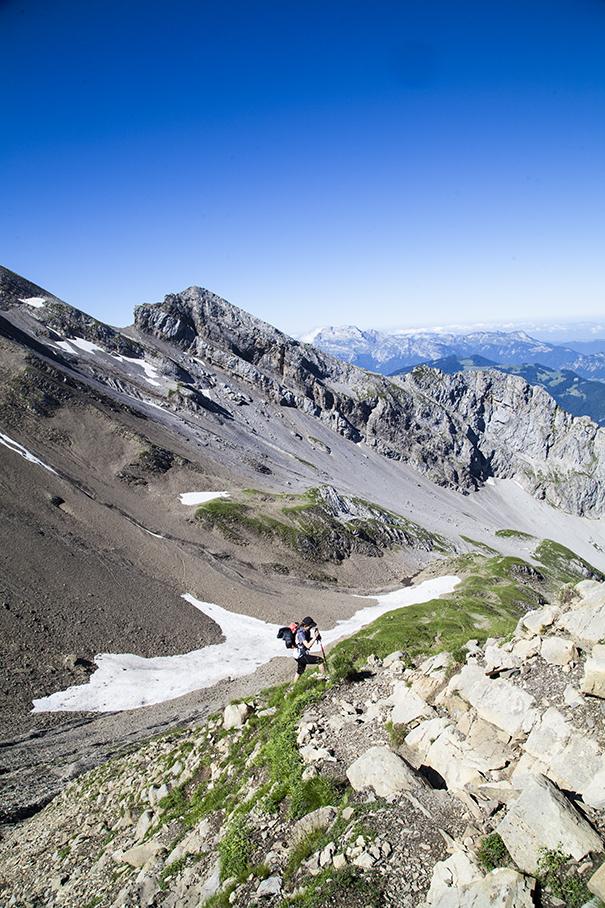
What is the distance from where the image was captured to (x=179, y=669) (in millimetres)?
40219

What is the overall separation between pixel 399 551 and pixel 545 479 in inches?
5516

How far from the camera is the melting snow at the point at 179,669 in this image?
112ft

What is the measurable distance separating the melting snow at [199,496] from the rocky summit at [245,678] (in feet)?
2.23

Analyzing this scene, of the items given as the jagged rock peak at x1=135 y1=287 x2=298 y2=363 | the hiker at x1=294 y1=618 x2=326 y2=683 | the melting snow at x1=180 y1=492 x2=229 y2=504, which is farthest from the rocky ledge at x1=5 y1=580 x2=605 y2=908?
the jagged rock peak at x1=135 y1=287 x2=298 y2=363

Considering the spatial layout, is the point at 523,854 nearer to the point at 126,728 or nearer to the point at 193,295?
the point at 126,728

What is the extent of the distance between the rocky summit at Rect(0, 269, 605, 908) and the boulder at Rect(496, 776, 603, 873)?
0.04m

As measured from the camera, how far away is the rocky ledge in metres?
8.09

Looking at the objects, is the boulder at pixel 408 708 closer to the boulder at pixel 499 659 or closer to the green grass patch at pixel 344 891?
the boulder at pixel 499 659

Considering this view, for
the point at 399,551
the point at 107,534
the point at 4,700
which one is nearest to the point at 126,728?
the point at 4,700

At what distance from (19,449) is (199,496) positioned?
29786 millimetres

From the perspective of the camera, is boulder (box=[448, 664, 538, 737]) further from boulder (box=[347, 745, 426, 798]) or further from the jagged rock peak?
the jagged rock peak

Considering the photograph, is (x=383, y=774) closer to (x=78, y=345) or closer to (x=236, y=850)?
(x=236, y=850)

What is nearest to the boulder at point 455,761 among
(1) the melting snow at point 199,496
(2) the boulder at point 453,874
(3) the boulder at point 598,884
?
(2) the boulder at point 453,874

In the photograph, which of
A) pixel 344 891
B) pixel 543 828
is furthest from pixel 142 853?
pixel 543 828
